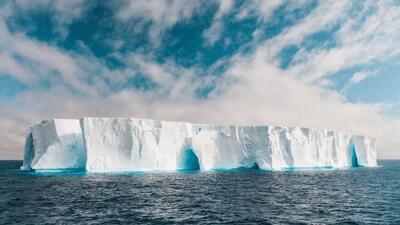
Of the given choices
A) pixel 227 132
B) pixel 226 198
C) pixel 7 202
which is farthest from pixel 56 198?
pixel 227 132

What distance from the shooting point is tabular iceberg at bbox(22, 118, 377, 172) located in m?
35.1

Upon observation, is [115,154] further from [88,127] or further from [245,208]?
[245,208]

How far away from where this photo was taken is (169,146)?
3834 centimetres

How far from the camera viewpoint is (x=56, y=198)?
19047 millimetres

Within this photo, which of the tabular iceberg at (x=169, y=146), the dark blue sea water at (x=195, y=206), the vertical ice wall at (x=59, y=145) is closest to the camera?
the dark blue sea water at (x=195, y=206)

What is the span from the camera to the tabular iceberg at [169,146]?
115 feet

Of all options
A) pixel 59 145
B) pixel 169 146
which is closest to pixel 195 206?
pixel 169 146

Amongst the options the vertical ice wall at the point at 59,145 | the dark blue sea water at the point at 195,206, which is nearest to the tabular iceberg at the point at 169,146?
the vertical ice wall at the point at 59,145

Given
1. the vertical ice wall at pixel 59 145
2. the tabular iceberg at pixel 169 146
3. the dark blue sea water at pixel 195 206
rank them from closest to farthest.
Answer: the dark blue sea water at pixel 195 206 < the tabular iceberg at pixel 169 146 < the vertical ice wall at pixel 59 145

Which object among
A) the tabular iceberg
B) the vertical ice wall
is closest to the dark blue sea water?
the tabular iceberg

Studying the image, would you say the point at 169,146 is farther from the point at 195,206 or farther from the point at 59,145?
the point at 195,206

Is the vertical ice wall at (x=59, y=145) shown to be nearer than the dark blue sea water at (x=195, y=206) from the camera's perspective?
No

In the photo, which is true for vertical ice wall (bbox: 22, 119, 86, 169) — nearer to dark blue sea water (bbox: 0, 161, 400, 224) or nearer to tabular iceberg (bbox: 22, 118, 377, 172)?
tabular iceberg (bbox: 22, 118, 377, 172)

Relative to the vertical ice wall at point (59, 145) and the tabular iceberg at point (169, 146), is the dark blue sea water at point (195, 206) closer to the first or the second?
the tabular iceberg at point (169, 146)
